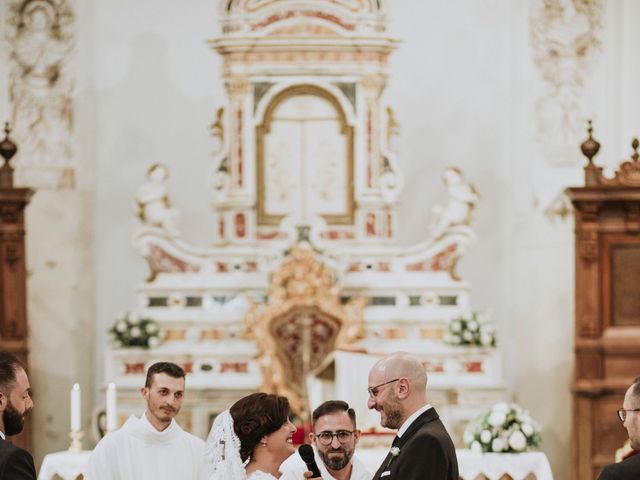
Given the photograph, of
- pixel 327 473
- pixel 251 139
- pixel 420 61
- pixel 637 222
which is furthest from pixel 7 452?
pixel 420 61

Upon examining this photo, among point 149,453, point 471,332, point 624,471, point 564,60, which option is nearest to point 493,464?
point 471,332

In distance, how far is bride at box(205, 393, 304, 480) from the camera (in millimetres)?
4574

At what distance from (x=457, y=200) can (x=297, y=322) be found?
6.03 ft

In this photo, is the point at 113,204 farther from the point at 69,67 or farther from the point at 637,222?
the point at 637,222

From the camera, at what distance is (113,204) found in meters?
12.6

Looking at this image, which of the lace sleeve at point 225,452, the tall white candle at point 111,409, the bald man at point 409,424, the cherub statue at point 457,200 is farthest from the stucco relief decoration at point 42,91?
the bald man at point 409,424

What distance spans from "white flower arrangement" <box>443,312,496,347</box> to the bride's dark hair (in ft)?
22.4

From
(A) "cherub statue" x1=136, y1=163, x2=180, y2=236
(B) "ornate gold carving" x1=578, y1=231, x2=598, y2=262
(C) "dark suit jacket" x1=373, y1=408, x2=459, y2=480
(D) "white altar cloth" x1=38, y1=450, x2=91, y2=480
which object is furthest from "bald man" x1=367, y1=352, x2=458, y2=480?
(A) "cherub statue" x1=136, y1=163, x2=180, y2=236

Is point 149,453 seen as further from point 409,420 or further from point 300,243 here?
point 300,243

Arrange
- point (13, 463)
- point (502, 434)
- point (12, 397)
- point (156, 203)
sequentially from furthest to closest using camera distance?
point (156, 203) → point (502, 434) → point (12, 397) → point (13, 463)

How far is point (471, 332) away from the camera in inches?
445

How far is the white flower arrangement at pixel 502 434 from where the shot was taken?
27.5 feet

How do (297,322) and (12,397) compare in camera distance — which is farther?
(297,322)

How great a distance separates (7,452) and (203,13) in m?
8.86
